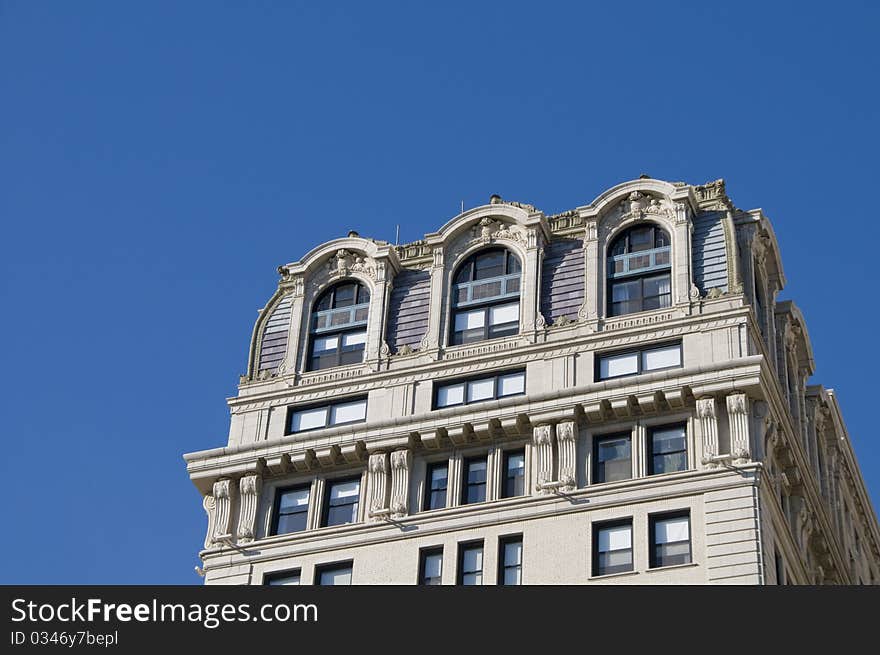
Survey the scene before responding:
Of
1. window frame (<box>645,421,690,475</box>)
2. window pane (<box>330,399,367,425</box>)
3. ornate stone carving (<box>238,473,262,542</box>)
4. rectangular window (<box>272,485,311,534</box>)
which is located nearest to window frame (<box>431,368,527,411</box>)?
window pane (<box>330,399,367,425</box>)

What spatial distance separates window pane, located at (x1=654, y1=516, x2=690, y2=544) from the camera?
8012 centimetres

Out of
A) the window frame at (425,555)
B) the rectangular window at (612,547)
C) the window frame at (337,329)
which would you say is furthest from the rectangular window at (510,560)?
the window frame at (337,329)

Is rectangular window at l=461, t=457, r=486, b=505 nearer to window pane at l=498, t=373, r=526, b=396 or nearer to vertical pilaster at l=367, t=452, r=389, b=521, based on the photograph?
window pane at l=498, t=373, r=526, b=396

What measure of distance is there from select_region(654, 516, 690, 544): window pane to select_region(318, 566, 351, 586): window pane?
13078mm

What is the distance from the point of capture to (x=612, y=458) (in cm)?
8394

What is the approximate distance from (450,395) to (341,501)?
21.4 feet

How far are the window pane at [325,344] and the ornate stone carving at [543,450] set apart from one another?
1224cm

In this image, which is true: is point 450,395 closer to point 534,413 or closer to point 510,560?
point 534,413

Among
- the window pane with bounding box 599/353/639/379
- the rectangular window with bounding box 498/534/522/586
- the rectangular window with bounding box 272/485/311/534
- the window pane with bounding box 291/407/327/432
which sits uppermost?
the window pane with bounding box 599/353/639/379

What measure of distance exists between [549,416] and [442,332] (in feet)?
26.8
